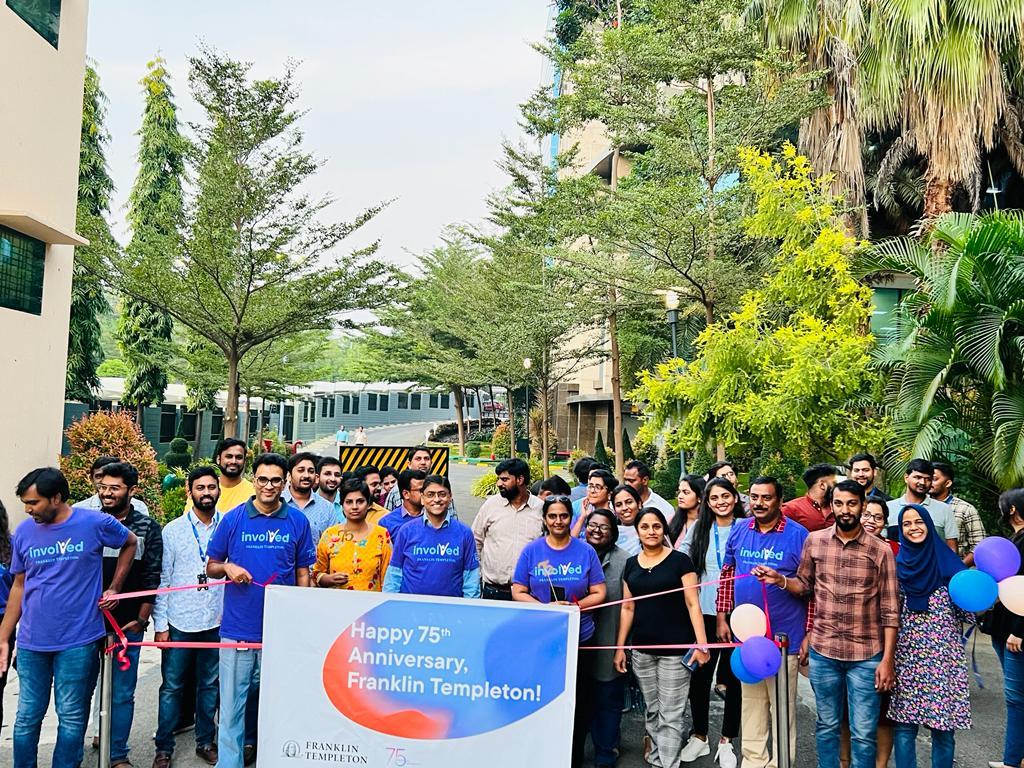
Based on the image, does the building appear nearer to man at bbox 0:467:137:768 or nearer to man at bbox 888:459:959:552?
man at bbox 0:467:137:768

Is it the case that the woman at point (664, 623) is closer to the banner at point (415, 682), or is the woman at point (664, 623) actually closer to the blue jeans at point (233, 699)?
the banner at point (415, 682)

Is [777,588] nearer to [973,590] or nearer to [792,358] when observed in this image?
[973,590]

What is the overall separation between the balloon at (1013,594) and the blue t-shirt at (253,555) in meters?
4.35

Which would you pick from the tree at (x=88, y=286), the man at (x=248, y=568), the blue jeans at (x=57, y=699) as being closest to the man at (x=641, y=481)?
the man at (x=248, y=568)

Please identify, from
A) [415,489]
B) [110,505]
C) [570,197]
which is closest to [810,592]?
[415,489]

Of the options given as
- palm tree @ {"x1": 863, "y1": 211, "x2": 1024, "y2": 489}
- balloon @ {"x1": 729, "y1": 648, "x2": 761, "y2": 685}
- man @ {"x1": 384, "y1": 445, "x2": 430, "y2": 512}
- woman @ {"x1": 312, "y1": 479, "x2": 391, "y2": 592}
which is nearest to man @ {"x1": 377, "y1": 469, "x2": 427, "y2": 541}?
man @ {"x1": 384, "y1": 445, "x2": 430, "y2": 512}

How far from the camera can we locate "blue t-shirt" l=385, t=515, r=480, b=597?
5.68 metres

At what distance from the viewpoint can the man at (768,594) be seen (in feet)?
17.3

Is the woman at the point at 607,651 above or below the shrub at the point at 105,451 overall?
below

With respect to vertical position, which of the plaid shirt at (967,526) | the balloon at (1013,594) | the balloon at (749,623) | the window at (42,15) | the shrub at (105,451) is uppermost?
the window at (42,15)

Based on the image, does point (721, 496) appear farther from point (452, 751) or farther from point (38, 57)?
point (38, 57)

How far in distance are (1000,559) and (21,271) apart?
11298 millimetres

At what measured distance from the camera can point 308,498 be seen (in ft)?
22.4

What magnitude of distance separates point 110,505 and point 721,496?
161 inches
